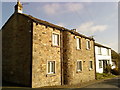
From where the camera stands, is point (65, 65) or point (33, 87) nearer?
point (33, 87)

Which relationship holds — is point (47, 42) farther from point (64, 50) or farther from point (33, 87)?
point (33, 87)

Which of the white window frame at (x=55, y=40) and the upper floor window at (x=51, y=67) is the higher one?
the white window frame at (x=55, y=40)

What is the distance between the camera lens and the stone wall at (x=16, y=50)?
1246cm

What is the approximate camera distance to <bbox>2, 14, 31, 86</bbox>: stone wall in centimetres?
1246

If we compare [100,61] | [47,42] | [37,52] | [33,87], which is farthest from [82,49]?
[100,61]

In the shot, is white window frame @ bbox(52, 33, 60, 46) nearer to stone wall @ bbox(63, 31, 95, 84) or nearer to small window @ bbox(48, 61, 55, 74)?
stone wall @ bbox(63, 31, 95, 84)

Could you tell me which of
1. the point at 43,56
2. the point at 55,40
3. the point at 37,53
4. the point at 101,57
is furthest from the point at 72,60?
the point at 101,57

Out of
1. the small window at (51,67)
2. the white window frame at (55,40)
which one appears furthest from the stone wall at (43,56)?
the white window frame at (55,40)

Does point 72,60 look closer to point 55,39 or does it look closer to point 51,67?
point 51,67

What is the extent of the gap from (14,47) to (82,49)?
9.57 metres

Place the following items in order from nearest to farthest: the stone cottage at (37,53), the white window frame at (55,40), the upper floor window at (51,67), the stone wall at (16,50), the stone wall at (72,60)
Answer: the stone cottage at (37,53) → the stone wall at (16,50) → the upper floor window at (51,67) → the white window frame at (55,40) → the stone wall at (72,60)

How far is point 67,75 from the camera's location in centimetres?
1473

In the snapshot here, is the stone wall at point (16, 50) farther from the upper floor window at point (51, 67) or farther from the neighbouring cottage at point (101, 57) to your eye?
the neighbouring cottage at point (101, 57)

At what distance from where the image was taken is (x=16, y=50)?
1383 centimetres
